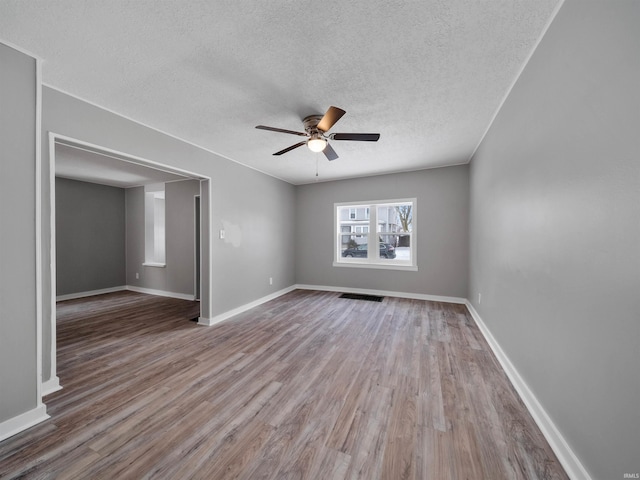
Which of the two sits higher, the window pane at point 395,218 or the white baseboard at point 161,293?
the window pane at point 395,218

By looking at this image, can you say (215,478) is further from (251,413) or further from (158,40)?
(158,40)

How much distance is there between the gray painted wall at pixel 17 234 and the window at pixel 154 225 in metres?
4.06

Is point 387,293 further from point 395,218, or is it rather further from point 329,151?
point 329,151

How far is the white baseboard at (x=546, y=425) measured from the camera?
4.06ft

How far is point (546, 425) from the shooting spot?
59.8 inches

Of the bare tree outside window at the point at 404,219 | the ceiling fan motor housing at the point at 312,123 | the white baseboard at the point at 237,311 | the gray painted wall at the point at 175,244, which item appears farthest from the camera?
the gray painted wall at the point at 175,244

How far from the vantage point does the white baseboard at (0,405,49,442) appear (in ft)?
5.13

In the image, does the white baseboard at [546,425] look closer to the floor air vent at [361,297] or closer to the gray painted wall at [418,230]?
the gray painted wall at [418,230]

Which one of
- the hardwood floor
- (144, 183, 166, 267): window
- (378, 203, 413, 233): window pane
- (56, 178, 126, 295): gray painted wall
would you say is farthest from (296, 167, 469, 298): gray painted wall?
(56, 178, 126, 295): gray painted wall

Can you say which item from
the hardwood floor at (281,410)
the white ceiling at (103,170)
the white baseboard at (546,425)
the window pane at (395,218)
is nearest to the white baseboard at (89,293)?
the white ceiling at (103,170)

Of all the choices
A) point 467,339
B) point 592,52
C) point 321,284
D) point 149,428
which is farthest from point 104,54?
point 321,284

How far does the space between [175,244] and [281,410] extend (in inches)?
187

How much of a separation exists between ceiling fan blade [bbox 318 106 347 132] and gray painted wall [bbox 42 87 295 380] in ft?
6.79

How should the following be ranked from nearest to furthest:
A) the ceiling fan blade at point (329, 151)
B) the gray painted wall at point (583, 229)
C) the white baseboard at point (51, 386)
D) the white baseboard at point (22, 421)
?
1. the gray painted wall at point (583, 229)
2. the white baseboard at point (22, 421)
3. the white baseboard at point (51, 386)
4. the ceiling fan blade at point (329, 151)
